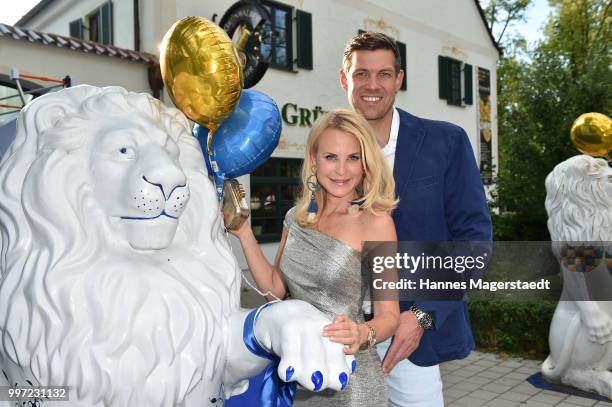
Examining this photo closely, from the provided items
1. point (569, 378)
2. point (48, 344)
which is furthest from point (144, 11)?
point (48, 344)

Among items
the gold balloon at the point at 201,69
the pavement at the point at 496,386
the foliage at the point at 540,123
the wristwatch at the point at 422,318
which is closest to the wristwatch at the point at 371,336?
the wristwatch at the point at 422,318

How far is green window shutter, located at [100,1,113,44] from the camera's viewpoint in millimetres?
8602

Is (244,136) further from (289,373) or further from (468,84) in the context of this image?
(468,84)

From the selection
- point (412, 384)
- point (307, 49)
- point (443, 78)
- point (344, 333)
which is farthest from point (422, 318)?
point (443, 78)

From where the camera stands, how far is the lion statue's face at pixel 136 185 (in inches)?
53.2

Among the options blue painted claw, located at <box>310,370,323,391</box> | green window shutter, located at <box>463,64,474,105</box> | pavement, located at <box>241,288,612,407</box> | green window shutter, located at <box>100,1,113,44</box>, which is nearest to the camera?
blue painted claw, located at <box>310,370,323,391</box>

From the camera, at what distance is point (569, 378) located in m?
4.30

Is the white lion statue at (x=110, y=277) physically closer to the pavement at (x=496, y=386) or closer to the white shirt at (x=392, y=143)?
the white shirt at (x=392, y=143)

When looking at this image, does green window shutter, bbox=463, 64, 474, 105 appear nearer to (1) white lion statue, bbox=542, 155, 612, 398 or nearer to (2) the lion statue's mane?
(1) white lion statue, bbox=542, 155, 612, 398

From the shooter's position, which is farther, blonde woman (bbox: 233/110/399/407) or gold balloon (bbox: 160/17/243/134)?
blonde woman (bbox: 233/110/399/407)

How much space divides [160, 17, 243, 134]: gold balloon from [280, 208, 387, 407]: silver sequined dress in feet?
1.79

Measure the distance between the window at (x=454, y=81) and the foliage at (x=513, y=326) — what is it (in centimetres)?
902

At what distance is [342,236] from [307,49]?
8681 mm

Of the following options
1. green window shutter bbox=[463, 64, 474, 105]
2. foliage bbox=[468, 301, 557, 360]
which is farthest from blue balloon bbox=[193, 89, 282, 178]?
green window shutter bbox=[463, 64, 474, 105]
